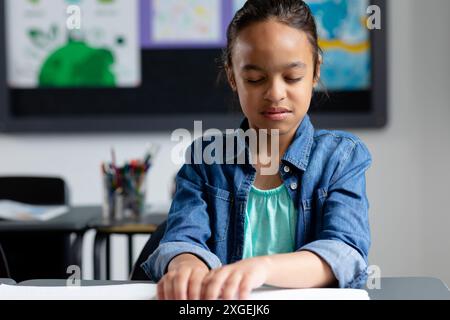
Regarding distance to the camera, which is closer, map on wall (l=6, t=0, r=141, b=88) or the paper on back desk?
the paper on back desk

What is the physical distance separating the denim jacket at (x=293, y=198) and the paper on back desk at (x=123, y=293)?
0.53 feet

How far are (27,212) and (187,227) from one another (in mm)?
1291

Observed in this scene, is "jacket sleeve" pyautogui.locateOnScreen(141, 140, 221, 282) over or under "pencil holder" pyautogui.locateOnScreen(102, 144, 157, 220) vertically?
over

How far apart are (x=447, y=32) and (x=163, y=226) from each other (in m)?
2.11

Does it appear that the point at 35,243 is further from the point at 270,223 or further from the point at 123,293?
the point at 123,293

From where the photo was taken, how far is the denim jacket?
962mm

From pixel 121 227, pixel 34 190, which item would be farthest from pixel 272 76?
pixel 34 190

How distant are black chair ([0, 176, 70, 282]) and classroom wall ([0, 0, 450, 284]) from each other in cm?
54

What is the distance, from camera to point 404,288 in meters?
0.88

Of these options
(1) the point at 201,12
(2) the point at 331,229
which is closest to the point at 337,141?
(2) the point at 331,229

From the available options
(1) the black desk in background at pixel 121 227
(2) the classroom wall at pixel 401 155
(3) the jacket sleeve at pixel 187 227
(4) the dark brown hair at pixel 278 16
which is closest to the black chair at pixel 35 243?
(1) the black desk in background at pixel 121 227

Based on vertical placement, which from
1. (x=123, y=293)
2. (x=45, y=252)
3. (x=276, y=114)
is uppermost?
(x=276, y=114)

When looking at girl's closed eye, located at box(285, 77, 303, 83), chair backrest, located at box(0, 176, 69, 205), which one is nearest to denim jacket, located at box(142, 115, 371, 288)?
girl's closed eye, located at box(285, 77, 303, 83)

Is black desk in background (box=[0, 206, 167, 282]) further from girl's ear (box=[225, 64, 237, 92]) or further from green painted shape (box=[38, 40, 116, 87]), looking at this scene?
girl's ear (box=[225, 64, 237, 92])
